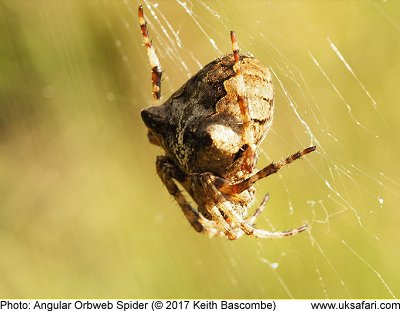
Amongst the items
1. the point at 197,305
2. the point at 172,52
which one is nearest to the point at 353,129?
the point at 172,52

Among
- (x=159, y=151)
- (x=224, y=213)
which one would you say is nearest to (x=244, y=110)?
(x=224, y=213)

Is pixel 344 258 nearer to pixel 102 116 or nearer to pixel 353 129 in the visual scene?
pixel 353 129

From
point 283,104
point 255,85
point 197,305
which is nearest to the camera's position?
point 255,85

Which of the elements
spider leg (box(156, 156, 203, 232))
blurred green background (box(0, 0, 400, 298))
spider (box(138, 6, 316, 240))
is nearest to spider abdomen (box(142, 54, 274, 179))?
spider (box(138, 6, 316, 240))

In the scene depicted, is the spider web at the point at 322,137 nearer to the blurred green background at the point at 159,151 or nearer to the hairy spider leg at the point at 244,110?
the blurred green background at the point at 159,151

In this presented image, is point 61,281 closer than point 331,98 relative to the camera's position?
No
